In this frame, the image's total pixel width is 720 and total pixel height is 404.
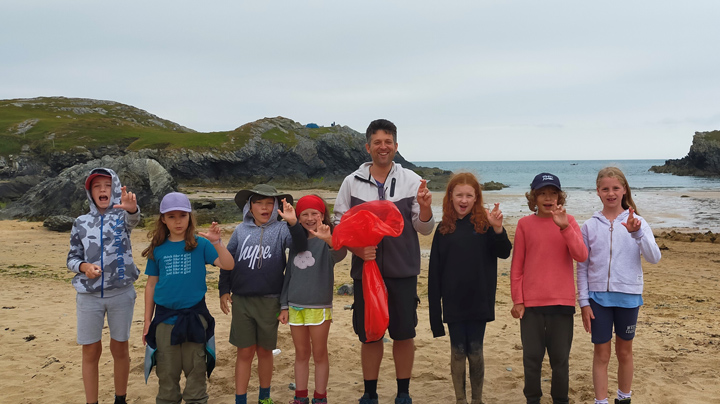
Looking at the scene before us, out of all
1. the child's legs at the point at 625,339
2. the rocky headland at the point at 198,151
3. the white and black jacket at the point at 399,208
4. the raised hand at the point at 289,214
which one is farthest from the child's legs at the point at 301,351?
the rocky headland at the point at 198,151

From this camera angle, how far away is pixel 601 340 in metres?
3.56

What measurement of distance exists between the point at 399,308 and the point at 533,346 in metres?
1.03

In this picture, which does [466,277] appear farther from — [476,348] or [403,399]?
[403,399]

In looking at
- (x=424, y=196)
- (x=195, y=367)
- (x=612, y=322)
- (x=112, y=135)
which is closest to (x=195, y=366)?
(x=195, y=367)

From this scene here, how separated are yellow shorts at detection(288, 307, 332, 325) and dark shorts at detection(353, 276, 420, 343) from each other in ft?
0.99

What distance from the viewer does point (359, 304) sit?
3.76 metres

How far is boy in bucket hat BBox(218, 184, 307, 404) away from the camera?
3.71 m

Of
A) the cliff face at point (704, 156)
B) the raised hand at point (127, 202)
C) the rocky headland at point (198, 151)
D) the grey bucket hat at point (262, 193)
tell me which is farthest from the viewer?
the cliff face at point (704, 156)

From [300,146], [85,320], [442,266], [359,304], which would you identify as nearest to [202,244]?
[85,320]

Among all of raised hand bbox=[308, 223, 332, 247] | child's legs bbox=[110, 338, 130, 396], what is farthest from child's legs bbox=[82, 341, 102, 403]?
raised hand bbox=[308, 223, 332, 247]

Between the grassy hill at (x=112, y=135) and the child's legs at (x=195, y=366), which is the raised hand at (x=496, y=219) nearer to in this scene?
the child's legs at (x=195, y=366)

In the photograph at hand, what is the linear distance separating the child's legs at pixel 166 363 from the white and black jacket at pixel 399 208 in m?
1.43

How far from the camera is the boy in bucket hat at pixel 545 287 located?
3.51 metres

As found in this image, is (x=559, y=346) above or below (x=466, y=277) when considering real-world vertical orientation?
below
